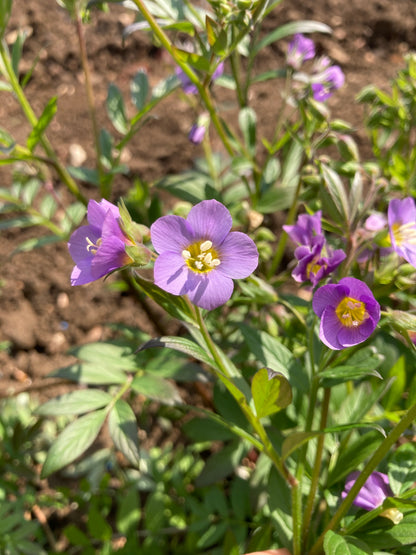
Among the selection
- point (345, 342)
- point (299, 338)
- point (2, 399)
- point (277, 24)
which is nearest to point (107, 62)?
point (277, 24)

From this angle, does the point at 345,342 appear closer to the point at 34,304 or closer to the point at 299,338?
the point at 299,338

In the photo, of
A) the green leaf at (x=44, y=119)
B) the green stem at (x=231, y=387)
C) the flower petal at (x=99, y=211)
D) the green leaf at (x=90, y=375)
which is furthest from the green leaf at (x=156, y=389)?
the green leaf at (x=44, y=119)

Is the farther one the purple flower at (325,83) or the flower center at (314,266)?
the purple flower at (325,83)

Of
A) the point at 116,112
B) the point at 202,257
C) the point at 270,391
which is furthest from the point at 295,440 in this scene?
the point at 116,112

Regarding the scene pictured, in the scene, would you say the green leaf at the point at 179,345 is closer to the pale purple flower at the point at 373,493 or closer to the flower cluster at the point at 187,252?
the flower cluster at the point at 187,252

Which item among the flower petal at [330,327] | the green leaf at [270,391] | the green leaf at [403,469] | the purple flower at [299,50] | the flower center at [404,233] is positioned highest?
the purple flower at [299,50]

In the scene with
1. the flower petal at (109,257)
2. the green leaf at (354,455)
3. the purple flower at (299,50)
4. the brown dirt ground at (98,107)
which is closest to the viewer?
the flower petal at (109,257)

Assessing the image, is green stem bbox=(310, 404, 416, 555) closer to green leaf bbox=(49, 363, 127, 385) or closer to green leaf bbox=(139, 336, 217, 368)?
green leaf bbox=(139, 336, 217, 368)
